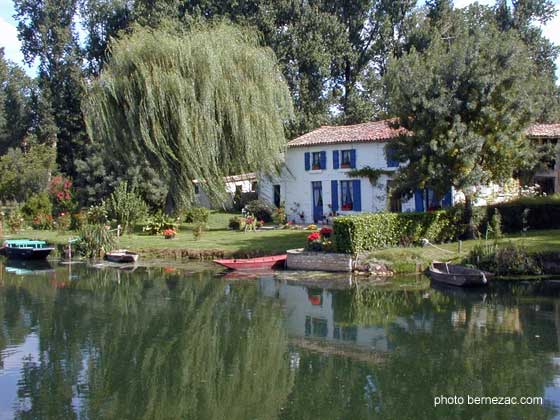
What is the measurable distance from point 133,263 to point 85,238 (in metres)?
4.46

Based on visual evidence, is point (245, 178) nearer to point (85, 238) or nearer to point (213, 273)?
point (85, 238)

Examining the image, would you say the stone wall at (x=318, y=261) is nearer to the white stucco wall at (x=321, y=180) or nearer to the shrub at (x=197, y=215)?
the white stucco wall at (x=321, y=180)

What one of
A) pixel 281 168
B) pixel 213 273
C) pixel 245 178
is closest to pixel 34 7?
pixel 245 178

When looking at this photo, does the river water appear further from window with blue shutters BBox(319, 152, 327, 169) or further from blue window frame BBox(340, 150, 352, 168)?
window with blue shutters BBox(319, 152, 327, 169)

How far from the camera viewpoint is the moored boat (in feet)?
105

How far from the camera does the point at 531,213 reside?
30172mm

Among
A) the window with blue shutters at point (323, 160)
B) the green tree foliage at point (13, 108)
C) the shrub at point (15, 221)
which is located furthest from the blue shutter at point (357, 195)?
the green tree foliage at point (13, 108)

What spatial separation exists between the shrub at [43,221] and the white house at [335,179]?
14055 millimetres

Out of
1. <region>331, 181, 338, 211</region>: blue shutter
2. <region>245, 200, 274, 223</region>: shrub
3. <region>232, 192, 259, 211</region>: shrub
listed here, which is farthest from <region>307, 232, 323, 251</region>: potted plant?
<region>232, 192, 259, 211</region>: shrub

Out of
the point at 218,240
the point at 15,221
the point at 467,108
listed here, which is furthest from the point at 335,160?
the point at 15,221

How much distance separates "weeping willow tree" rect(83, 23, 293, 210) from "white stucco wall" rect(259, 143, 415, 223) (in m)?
5.10

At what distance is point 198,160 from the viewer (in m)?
32.8

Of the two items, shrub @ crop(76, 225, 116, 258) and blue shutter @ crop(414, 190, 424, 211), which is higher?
blue shutter @ crop(414, 190, 424, 211)

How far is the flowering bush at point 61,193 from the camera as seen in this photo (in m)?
44.1
